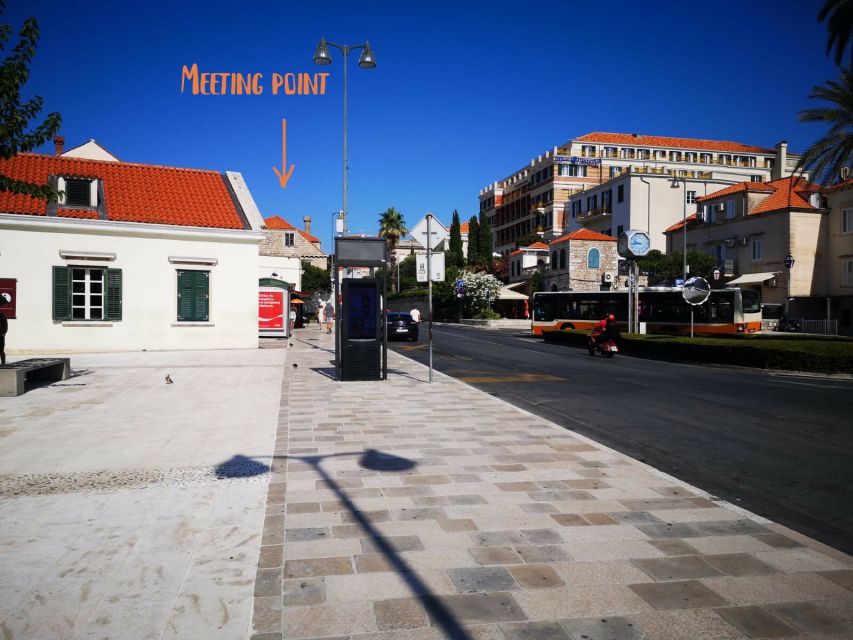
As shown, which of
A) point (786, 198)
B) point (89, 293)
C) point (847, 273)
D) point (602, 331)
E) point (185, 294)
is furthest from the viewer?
point (786, 198)

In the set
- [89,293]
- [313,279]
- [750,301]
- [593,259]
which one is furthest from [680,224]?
[89,293]

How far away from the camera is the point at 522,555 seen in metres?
4.12

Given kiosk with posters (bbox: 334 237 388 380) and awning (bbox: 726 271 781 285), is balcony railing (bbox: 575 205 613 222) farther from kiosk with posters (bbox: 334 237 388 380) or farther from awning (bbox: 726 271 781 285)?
kiosk with posters (bbox: 334 237 388 380)

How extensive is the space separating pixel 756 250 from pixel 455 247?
144ft

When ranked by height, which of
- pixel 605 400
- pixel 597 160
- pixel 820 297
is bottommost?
pixel 605 400

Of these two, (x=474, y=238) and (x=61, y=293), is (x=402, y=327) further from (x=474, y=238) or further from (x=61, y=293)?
(x=474, y=238)

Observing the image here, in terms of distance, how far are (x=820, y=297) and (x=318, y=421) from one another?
45858 mm

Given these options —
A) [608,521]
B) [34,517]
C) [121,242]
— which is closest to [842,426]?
[608,521]

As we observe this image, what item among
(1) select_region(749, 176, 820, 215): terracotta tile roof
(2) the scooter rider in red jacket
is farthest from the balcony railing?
(2) the scooter rider in red jacket

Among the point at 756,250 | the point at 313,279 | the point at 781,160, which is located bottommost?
the point at 313,279

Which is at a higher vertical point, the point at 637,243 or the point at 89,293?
the point at 637,243

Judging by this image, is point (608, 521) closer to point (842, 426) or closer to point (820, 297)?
point (842, 426)

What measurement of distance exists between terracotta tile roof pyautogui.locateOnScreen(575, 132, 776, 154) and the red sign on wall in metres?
70.7

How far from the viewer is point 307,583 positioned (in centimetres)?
371
